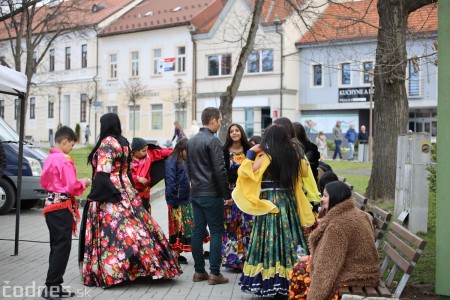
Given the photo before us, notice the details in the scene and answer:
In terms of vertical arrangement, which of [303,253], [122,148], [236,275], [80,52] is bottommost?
[236,275]

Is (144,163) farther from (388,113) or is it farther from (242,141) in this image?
(388,113)

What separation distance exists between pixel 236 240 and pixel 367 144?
2665 centimetres

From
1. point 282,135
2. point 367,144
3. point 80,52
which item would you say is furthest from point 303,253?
point 80,52

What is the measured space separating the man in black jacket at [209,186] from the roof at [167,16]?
4000cm

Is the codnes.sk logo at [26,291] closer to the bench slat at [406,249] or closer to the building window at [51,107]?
the bench slat at [406,249]

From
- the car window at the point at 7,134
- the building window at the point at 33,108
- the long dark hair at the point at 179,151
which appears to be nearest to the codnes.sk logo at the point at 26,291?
the long dark hair at the point at 179,151

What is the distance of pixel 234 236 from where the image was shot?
8.85 metres

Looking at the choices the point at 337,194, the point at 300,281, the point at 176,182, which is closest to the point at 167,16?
the point at 176,182

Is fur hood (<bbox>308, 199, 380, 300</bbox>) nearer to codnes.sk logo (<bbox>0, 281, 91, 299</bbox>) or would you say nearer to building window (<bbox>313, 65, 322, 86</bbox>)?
codnes.sk logo (<bbox>0, 281, 91, 299</bbox>)

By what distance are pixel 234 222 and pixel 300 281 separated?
273cm

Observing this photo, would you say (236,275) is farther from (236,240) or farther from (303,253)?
(303,253)

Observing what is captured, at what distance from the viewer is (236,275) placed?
8.68 m

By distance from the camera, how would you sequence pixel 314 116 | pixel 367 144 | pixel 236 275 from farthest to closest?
pixel 314 116
pixel 367 144
pixel 236 275

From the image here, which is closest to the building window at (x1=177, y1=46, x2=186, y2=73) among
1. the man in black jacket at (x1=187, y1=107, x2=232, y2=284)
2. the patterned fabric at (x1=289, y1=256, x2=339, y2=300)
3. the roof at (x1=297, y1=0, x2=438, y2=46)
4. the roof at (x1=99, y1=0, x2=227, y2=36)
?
the roof at (x1=99, y1=0, x2=227, y2=36)
